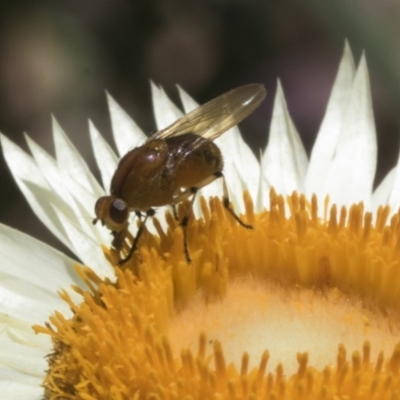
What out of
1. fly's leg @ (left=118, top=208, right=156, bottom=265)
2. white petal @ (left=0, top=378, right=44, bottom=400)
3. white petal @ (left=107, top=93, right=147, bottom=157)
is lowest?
white petal @ (left=0, top=378, right=44, bottom=400)

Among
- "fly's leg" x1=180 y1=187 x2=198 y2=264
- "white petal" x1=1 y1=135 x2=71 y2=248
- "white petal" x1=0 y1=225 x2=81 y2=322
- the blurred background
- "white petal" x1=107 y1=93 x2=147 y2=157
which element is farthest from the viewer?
the blurred background

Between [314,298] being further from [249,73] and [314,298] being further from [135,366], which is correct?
[249,73]

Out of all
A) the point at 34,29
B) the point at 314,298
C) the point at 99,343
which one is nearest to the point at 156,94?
the point at 314,298

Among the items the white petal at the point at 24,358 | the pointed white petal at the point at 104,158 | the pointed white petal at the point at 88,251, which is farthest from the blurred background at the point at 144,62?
the white petal at the point at 24,358

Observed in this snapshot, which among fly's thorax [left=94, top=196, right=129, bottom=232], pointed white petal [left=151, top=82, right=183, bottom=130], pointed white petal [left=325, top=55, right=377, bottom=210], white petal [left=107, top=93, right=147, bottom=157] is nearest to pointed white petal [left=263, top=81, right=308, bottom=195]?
pointed white petal [left=325, top=55, right=377, bottom=210]

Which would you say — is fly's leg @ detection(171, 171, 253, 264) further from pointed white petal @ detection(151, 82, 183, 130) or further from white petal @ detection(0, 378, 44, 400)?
pointed white petal @ detection(151, 82, 183, 130)

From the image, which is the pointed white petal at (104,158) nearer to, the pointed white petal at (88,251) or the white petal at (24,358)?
the pointed white petal at (88,251)
